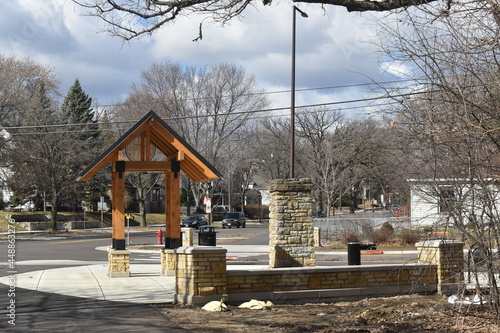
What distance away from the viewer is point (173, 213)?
17094 mm

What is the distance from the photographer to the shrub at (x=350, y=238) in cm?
3127

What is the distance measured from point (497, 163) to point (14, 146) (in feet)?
148

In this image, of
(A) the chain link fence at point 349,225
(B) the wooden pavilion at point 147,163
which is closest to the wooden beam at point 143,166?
(B) the wooden pavilion at point 147,163

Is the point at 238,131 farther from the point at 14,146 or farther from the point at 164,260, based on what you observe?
the point at 164,260

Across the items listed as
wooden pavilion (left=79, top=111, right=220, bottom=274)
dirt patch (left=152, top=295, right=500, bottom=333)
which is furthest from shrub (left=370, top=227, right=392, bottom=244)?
dirt patch (left=152, top=295, right=500, bottom=333)

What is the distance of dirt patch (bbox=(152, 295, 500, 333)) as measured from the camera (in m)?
9.15

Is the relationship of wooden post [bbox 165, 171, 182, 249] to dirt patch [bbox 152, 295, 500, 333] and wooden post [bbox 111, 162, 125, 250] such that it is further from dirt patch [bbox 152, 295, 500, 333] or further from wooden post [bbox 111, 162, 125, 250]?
dirt patch [bbox 152, 295, 500, 333]

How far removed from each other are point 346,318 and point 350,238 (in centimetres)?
2161

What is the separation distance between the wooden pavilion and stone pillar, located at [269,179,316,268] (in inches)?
76.3

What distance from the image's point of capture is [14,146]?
4800cm

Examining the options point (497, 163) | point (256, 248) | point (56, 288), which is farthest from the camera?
point (256, 248)

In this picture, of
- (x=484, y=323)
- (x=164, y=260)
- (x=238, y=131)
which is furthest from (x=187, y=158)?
(x=238, y=131)

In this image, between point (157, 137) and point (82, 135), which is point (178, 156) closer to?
point (157, 137)

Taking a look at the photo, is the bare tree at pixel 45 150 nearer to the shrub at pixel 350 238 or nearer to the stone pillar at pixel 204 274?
the shrub at pixel 350 238
